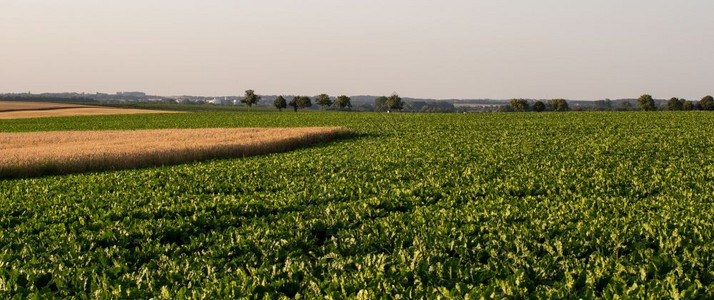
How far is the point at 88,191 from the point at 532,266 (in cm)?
1464

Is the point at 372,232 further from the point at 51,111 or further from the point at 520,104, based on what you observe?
the point at 520,104

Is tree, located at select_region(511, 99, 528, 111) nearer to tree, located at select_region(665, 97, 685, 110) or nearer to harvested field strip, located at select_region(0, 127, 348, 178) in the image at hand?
tree, located at select_region(665, 97, 685, 110)

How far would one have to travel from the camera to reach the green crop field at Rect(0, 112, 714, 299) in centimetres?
769

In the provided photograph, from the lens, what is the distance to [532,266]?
8.21m

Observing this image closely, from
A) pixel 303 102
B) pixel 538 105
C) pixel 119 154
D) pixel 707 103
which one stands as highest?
pixel 707 103

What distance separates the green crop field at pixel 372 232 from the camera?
25.2 ft

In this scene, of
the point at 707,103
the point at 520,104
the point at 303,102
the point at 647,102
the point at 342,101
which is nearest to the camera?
the point at 707,103

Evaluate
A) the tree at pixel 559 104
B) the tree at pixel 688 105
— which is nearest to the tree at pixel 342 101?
the tree at pixel 559 104

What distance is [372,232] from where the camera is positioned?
11.0m

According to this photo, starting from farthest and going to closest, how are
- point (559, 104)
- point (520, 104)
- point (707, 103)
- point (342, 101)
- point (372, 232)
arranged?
point (342, 101), point (559, 104), point (520, 104), point (707, 103), point (372, 232)

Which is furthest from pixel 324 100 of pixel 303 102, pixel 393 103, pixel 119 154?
pixel 119 154

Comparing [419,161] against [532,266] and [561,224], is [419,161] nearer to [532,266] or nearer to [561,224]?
[561,224]

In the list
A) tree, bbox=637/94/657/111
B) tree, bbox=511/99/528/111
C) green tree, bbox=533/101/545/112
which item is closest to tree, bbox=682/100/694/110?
tree, bbox=637/94/657/111

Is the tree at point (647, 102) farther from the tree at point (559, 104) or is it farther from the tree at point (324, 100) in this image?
the tree at point (324, 100)
